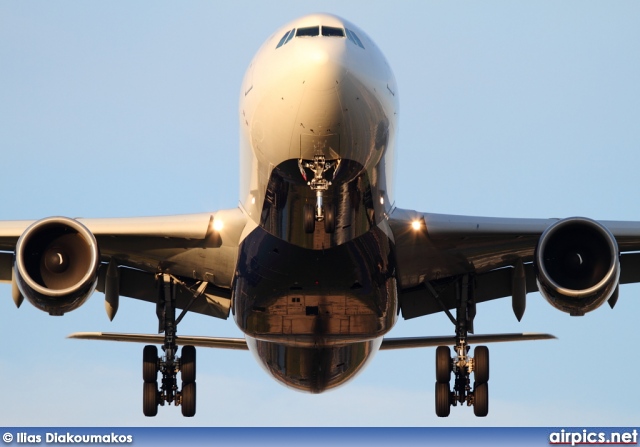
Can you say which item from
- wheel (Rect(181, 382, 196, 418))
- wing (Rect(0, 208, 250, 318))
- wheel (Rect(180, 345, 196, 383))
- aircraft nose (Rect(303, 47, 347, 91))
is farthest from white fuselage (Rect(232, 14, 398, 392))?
wheel (Rect(181, 382, 196, 418))

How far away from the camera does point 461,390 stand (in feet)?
82.5

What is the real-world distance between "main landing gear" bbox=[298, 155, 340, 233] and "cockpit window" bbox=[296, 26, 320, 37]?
1.76 m

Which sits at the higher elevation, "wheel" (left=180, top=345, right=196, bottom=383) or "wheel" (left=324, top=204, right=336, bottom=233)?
"wheel" (left=324, top=204, right=336, bottom=233)

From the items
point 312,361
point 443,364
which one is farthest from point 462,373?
point 312,361

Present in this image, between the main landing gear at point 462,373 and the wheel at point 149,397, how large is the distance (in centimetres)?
545

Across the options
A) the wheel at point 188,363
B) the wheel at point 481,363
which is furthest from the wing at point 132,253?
the wheel at point 481,363

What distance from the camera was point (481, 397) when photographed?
81.6 ft

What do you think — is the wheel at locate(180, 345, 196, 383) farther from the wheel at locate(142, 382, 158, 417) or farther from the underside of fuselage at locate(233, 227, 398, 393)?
the underside of fuselage at locate(233, 227, 398, 393)

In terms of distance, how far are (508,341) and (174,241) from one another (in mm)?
6927

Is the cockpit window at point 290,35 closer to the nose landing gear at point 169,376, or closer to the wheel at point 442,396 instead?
the nose landing gear at point 169,376

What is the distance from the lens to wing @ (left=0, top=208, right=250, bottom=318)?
20.8 m

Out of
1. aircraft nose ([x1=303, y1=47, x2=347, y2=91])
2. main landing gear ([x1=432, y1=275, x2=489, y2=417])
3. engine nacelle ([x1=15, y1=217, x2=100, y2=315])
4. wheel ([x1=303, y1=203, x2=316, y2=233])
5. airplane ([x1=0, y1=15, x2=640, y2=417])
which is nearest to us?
aircraft nose ([x1=303, y1=47, x2=347, y2=91])

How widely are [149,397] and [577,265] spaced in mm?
8789

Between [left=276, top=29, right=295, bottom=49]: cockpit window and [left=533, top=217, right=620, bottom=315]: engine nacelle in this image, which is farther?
[left=533, top=217, right=620, bottom=315]: engine nacelle
